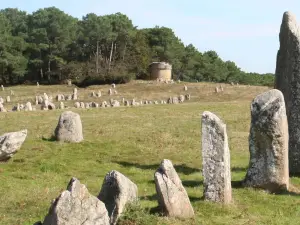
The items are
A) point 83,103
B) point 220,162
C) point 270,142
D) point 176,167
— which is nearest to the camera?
point 220,162

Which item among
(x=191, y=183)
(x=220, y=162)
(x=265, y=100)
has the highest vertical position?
(x=265, y=100)

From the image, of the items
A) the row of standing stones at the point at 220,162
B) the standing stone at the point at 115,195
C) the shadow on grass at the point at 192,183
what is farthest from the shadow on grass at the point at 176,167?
the standing stone at the point at 115,195

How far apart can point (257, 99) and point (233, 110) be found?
2135cm

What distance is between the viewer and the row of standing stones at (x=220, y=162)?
950cm

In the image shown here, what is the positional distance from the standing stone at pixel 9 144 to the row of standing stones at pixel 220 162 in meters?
0.04

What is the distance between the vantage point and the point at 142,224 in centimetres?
1180

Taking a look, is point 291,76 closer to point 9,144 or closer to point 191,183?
point 191,183

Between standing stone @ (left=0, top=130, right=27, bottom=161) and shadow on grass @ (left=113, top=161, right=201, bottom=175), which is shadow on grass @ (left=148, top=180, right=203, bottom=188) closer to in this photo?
shadow on grass @ (left=113, top=161, right=201, bottom=175)

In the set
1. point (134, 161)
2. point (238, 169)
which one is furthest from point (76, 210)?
point (134, 161)

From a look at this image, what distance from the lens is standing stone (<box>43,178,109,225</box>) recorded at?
9.10 m

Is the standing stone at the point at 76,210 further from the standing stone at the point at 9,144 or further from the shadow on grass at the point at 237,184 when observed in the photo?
the standing stone at the point at 9,144

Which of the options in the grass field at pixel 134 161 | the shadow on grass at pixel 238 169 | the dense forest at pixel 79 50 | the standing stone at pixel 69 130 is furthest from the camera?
the dense forest at pixel 79 50

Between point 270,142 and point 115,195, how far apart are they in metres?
6.24

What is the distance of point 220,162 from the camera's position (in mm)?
14383
